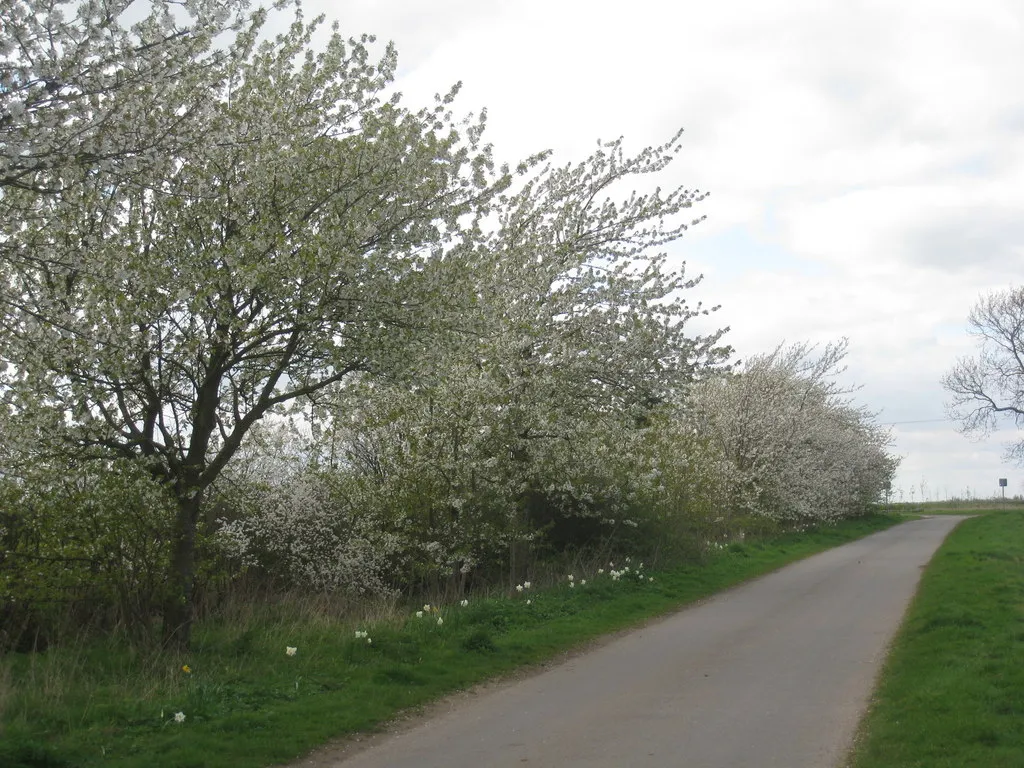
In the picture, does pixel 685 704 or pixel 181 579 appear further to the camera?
pixel 181 579

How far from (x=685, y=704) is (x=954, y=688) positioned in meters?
2.50

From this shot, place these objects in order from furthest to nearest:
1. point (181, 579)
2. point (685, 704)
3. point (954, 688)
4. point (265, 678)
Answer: point (181, 579)
point (265, 678)
point (685, 704)
point (954, 688)

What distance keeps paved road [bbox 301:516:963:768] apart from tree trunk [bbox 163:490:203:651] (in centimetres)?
388

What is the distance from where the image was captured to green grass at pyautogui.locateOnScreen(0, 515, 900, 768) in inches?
280

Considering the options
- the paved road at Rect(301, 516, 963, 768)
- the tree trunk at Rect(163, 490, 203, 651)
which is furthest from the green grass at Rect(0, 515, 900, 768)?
the paved road at Rect(301, 516, 963, 768)

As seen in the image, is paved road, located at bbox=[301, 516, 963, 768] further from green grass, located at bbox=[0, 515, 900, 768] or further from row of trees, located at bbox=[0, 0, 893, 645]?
row of trees, located at bbox=[0, 0, 893, 645]

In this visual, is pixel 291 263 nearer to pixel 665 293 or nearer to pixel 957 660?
pixel 957 660

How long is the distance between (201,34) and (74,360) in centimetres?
394

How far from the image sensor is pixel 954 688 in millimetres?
8617

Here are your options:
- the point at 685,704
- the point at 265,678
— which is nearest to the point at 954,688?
the point at 685,704

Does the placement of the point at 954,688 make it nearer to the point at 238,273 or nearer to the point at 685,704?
the point at 685,704

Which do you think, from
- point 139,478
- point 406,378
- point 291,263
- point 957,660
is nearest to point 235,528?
point 139,478

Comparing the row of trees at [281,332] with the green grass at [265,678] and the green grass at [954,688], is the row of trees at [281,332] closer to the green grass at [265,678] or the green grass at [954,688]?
the green grass at [265,678]

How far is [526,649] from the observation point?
1152 centimetres
